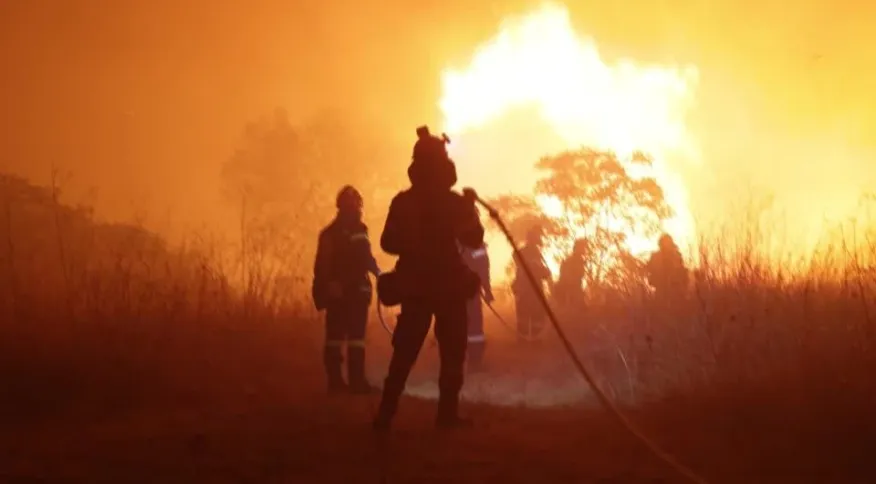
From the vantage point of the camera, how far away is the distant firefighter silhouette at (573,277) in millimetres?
12062

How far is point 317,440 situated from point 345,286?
249 centimetres

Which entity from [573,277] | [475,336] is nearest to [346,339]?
[475,336]

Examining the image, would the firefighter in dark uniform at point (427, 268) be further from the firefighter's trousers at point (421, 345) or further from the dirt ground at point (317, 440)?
the dirt ground at point (317, 440)

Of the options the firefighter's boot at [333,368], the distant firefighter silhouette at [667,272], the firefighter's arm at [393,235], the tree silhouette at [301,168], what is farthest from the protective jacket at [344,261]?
the tree silhouette at [301,168]

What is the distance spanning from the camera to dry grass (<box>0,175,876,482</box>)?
482 cm

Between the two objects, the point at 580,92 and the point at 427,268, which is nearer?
the point at 427,268

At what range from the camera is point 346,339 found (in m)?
7.77

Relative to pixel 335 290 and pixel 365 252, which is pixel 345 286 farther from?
pixel 365 252

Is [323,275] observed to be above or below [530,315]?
below

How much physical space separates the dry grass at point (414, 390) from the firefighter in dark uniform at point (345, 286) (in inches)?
16.3

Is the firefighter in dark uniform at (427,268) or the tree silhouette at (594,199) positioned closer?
the firefighter in dark uniform at (427,268)

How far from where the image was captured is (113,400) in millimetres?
6832

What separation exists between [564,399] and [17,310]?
5.60m

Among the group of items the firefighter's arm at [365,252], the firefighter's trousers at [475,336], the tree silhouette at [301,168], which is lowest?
the firefighter's trousers at [475,336]
